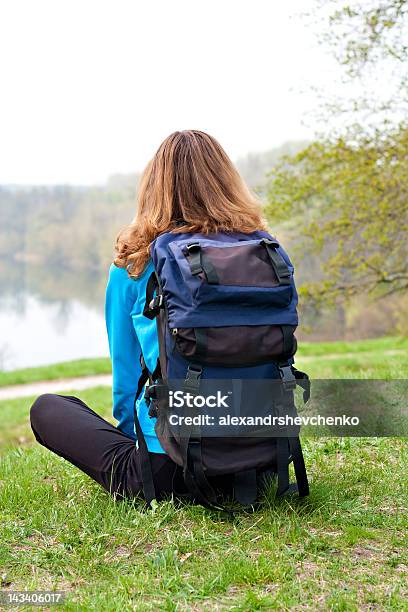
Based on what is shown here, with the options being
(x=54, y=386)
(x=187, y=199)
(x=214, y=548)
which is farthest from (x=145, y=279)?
(x=54, y=386)

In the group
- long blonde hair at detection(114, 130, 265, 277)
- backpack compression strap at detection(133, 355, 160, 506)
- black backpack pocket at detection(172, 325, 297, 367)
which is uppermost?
long blonde hair at detection(114, 130, 265, 277)

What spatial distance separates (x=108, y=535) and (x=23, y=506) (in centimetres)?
64

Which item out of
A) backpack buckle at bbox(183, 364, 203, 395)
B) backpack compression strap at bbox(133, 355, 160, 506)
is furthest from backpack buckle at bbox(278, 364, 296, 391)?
backpack compression strap at bbox(133, 355, 160, 506)

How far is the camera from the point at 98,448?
111 inches

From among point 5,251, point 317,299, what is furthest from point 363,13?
point 5,251

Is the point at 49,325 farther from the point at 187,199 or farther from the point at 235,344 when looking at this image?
the point at 235,344

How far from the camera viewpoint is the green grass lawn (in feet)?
6.82

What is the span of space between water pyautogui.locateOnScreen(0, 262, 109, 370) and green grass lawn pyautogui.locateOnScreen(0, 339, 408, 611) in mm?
24559

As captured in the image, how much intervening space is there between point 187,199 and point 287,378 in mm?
833

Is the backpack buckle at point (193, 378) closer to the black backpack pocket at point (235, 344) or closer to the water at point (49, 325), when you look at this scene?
the black backpack pocket at point (235, 344)

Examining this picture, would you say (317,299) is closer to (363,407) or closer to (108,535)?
(363,407)

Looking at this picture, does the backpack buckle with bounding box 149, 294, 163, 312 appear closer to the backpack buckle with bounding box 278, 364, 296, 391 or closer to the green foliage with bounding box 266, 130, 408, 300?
the backpack buckle with bounding box 278, 364, 296, 391

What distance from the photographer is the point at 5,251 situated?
231ft

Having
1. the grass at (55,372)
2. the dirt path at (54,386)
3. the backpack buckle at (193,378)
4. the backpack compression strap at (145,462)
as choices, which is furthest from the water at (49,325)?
the backpack buckle at (193,378)
